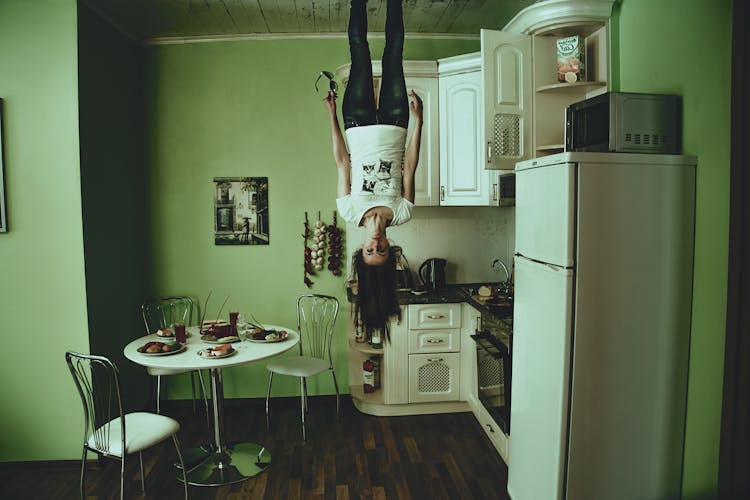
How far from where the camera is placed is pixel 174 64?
373 centimetres

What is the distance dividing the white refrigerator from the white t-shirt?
27.3 inches

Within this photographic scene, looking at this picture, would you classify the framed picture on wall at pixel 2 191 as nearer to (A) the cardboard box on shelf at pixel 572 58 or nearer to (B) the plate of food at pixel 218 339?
(B) the plate of food at pixel 218 339

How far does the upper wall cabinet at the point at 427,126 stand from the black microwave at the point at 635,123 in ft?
4.59

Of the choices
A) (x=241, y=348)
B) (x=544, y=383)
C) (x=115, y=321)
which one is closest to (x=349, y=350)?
(x=241, y=348)

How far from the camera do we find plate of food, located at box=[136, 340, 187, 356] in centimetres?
270

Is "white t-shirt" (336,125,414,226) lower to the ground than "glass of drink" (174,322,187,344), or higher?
higher

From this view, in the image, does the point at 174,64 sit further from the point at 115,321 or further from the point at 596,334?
the point at 596,334

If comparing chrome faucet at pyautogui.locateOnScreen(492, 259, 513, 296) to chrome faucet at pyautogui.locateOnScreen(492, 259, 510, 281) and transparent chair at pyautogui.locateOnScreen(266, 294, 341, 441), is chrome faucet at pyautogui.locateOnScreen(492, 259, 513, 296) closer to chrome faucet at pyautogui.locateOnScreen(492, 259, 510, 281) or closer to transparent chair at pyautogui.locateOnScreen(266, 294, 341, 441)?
chrome faucet at pyautogui.locateOnScreen(492, 259, 510, 281)

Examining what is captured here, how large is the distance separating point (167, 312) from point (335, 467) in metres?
1.82

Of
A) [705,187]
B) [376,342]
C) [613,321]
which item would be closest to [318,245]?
[376,342]

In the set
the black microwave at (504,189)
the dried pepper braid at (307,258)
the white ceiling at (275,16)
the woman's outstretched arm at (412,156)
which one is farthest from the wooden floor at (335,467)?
the white ceiling at (275,16)

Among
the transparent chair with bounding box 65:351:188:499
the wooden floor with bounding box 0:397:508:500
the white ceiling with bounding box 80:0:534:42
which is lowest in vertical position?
the wooden floor with bounding box 0:397:508:500

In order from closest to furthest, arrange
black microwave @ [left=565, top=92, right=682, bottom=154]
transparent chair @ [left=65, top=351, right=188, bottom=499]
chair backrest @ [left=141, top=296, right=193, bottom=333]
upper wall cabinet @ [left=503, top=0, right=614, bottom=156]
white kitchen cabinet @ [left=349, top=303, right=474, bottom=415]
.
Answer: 1. black microwave @ [left=565, top=92, right=682, bottom=154]
2. transparent chair @ [left=65, top=351, right=188, bottom=499]
3. upper wall cabinet @ [left=503, top=0, right=614, bottom=156]
4. white kitchen cabinet @ [left=349, top=303, right=474, bottom=415]
5. chair backrest @ [left=141, top=296, right=193, bottom=333]

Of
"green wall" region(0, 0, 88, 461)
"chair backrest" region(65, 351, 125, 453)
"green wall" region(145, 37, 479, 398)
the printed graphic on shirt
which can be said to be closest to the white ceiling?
"green wall" region(145, 37, 479, 398)
